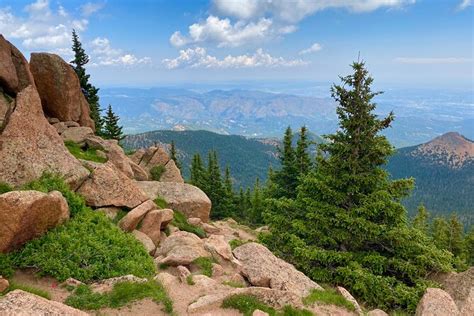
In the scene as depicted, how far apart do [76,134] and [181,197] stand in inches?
467

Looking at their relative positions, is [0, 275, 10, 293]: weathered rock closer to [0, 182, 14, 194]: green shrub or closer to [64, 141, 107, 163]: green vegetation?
[0, 182, 14, 194]: green shrub

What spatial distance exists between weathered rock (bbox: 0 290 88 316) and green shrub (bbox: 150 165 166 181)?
27.2m

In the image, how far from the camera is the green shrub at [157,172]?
36634 mm

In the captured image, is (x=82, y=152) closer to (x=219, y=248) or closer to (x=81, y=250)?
(x=81, y=250)

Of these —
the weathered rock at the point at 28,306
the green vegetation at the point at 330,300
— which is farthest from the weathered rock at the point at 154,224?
the weathered rock at the point at 28,306

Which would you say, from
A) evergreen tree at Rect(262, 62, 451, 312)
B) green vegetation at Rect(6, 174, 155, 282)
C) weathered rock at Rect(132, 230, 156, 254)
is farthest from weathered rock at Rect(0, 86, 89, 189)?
evergreen tree at Rect(262, 62, 451, 312)

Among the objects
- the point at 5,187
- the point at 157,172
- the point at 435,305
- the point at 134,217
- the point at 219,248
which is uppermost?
the point at 5,187

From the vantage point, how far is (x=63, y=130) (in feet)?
102

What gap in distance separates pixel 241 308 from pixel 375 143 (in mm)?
13855

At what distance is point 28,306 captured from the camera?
29.5 feet

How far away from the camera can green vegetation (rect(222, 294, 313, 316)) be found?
38.6 feet

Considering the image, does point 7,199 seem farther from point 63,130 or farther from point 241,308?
point 63,130

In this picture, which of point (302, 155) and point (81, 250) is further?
point (302, 155)

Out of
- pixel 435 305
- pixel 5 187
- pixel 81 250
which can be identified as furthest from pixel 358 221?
pixel 5 187
